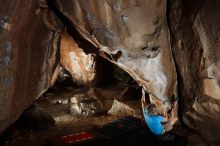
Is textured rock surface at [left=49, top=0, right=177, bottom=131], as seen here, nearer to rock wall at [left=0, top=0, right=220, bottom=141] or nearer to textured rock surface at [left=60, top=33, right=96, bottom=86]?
rock wall at [left=0, top=0, right=220, bottom=141]

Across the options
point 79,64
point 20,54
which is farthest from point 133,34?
point 79,64

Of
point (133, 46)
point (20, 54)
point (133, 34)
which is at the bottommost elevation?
point (20, 54)

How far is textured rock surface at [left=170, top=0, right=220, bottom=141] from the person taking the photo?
4020mm

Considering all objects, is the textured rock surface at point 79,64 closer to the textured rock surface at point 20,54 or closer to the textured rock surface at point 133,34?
the textured rock surface at point 20,54

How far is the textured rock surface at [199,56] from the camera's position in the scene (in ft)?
13.2

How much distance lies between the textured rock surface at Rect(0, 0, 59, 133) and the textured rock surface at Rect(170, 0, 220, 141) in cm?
186

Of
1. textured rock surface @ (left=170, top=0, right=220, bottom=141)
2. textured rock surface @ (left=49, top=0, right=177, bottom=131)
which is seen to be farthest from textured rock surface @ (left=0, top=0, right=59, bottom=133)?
textured rock surface @ (left=170, top=0, right=220, bottom=141)

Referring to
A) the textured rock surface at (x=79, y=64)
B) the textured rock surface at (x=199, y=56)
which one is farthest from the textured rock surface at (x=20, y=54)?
the textured rock surface at (x=79, y=64)

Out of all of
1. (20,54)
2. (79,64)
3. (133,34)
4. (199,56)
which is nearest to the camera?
(20,54)

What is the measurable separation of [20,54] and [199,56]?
252cm

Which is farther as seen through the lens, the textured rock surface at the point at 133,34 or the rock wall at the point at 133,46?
the textured rock surface at the point at 133,34

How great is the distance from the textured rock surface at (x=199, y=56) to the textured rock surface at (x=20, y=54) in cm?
186

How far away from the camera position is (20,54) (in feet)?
10.1

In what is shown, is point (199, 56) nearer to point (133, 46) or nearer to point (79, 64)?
point (133, 46)
